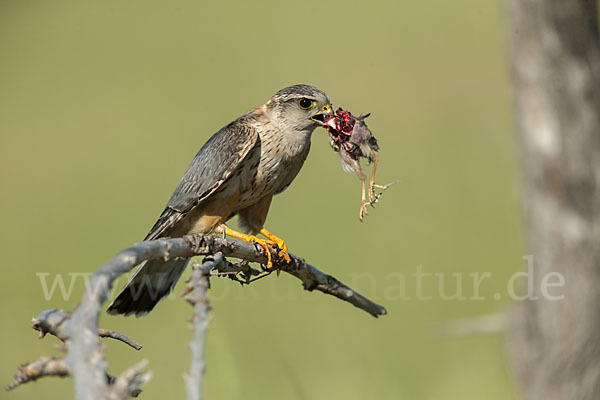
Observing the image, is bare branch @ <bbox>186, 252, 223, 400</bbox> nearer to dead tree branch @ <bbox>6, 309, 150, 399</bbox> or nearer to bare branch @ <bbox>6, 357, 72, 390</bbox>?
dead tree branch @ <bbox>6, 309, 150, 399</bbox>

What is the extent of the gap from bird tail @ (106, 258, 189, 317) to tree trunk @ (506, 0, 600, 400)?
2.18m

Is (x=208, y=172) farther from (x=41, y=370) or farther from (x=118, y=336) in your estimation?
(x=41, y=370)

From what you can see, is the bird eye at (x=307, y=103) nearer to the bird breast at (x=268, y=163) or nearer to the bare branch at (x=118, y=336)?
the bird breast at (x=268, y=163)

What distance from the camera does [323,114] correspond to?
4.17m

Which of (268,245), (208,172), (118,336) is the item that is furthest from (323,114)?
(118,336)

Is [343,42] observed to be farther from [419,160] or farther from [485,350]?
[485,350]

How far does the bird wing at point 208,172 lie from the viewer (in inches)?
157

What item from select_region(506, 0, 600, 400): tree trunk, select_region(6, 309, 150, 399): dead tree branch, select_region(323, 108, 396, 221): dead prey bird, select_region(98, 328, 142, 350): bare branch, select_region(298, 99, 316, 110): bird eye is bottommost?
select_region(6, 309, 150, 399): dead tree branch

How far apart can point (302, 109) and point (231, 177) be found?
579mm

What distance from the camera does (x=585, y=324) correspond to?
2.52 metres

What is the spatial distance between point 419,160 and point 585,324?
718 centimetres

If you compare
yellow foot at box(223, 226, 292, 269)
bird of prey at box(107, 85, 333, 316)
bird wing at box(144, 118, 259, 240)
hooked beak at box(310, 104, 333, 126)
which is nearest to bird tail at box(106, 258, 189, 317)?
bird of prey at box(107, 85, 333, 316)

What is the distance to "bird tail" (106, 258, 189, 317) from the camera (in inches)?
159

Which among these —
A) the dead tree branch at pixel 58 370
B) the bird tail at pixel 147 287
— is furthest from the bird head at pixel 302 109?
the dead tree branch at pixel 58 370
